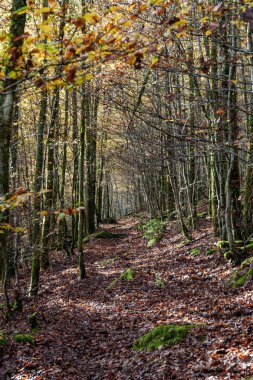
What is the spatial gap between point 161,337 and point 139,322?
64.4 inches

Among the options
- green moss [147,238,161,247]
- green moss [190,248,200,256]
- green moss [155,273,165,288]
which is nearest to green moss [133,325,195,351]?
green moss [155,273,165,288]

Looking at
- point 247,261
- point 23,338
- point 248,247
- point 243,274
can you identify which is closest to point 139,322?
point 23,338

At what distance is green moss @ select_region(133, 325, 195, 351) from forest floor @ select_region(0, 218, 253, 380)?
5.9 inches

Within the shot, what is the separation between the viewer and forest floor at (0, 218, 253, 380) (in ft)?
19.0

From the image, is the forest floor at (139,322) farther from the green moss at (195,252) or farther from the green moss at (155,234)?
the green moss at (155,234)

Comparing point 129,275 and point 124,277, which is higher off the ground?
point 129,275

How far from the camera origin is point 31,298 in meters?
12.1

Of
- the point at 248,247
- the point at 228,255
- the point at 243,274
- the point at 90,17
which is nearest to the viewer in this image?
the point at 90,17

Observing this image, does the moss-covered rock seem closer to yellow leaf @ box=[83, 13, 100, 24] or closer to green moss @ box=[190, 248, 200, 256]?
green moss @ box=[190, 248, 200, 256]

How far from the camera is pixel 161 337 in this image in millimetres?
6812

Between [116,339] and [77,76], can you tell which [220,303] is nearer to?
[116,339]

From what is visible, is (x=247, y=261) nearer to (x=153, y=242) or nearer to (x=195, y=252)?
(x=195, y=252)

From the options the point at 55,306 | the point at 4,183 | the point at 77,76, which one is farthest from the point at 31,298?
the point at 77,76

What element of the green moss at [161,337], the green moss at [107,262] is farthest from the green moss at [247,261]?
the green moss at [107,262]
